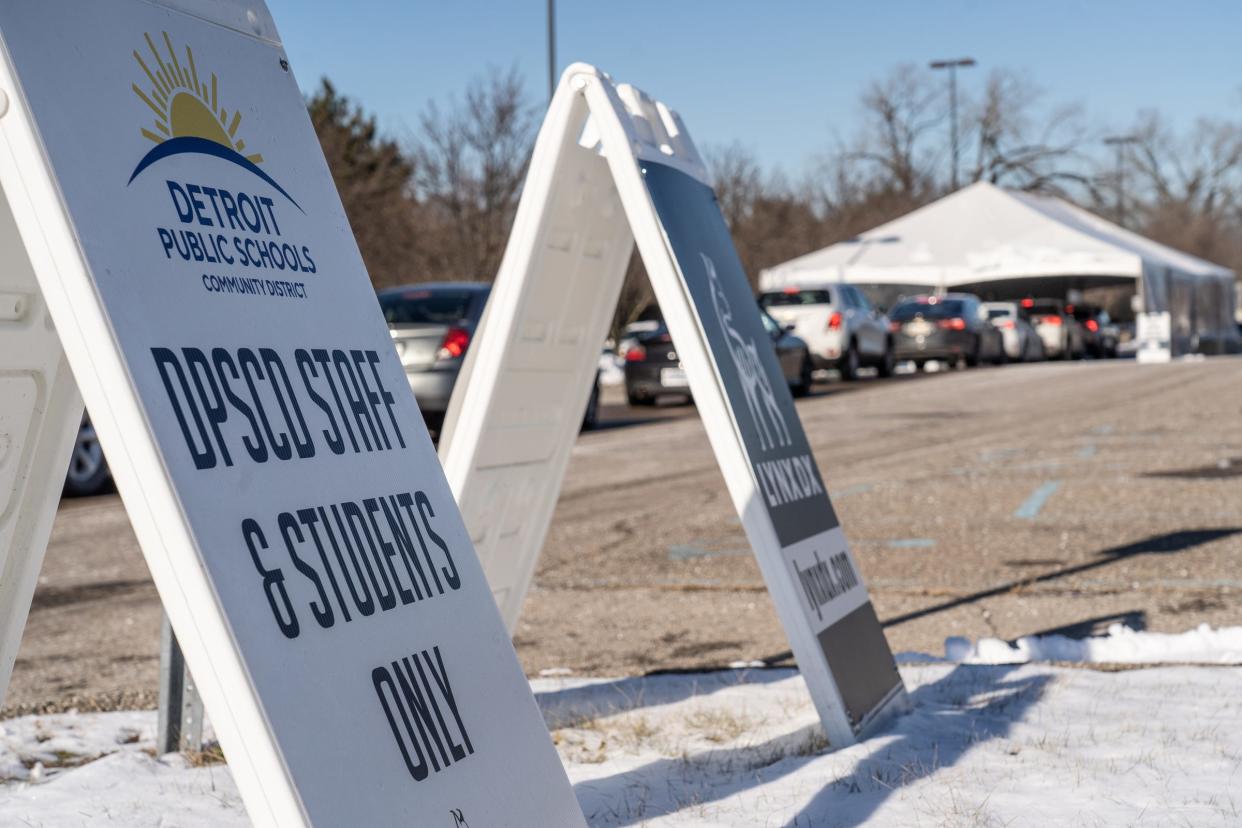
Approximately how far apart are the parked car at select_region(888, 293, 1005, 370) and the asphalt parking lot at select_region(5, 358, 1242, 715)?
55.5 ft

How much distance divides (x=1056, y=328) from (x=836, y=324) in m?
14.8

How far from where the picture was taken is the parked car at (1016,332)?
36312mm

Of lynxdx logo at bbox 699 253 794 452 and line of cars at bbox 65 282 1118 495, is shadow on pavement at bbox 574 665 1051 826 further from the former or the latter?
line of cars at bbox 65 282 1118 495

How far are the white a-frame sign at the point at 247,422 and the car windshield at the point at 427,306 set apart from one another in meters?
11.5

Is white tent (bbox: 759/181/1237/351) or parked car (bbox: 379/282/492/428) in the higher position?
white tent (bbox: 759/181/1237/351)

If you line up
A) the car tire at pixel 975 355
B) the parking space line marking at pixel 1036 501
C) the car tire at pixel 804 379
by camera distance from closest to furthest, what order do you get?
the parking space line marking at pixel 1036 501, the car tire at pixel 804 379, the car tire at pixel 975 355

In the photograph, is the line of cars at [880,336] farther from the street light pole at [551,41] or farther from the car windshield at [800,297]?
the street light pole at [551,41]

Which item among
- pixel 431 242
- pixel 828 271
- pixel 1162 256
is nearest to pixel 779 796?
pixel 431 242

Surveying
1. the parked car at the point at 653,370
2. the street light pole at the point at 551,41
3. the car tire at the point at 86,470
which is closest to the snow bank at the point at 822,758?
the car tire at the point at 86,470

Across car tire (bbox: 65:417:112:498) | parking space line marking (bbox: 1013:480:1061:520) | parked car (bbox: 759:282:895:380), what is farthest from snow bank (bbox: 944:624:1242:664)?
parked car (bbox: 759:282:895:380)

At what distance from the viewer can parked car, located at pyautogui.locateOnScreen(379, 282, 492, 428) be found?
14.1 m

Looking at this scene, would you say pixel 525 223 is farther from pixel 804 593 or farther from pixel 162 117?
pixel 162 117

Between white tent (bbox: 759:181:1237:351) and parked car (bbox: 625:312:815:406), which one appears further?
white tent (bbox: 759:181:1237:351)

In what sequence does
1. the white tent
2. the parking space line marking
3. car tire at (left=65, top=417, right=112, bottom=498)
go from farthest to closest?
the white tent
car tire at (left=65, top=417, right=112, bottom=498)
the parking space line marking
